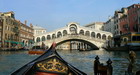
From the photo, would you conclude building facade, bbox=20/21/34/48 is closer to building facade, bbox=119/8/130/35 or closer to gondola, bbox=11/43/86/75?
building facade, bbox=119/8/130/35

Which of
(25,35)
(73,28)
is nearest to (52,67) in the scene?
(73,28)

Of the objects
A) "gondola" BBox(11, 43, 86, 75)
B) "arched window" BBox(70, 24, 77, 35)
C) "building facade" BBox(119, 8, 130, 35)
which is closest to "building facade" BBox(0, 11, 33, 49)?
"arched window" BBox(70, 24, 77, 35)

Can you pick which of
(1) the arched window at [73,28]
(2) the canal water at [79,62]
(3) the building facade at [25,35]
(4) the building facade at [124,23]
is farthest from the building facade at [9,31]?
(4) the building facade at [124,23]

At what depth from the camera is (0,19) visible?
76.9 feet

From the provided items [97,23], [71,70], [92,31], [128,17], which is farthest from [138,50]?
[97,23]

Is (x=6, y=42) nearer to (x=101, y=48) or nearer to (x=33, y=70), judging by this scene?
(x=101, y=48)

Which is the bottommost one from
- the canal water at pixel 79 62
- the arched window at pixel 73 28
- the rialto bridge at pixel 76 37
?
the canal water at pixel 79 62

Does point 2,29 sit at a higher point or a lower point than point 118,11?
lower

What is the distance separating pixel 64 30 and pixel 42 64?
28045 mm

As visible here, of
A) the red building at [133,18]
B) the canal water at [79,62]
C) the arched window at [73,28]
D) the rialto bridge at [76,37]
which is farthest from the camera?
the arched window at [73,28]

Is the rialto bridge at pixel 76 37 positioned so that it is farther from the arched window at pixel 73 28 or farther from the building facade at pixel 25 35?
the building facade at pixel 25 35

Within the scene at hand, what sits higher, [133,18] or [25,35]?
[133,18]

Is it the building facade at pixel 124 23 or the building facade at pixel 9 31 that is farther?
the building facade at pixel 124 23

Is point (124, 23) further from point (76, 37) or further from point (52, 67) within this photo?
point (52, 67)
